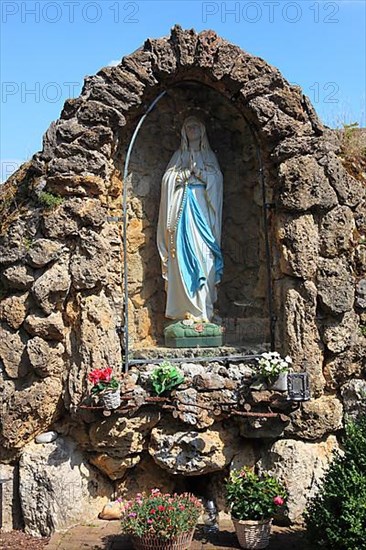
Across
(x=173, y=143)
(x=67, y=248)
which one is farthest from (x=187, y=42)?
(x=67, y=248)

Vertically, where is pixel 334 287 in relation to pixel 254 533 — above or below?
above

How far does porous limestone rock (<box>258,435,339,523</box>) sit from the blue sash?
7.56 feet

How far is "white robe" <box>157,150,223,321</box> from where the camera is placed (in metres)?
8.77

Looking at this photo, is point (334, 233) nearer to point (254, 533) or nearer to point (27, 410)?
point (254, 533)

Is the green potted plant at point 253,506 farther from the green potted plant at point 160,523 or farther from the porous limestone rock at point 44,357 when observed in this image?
the porous limestone rock at point 44,357

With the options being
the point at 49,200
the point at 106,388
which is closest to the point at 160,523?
the point at 106,388

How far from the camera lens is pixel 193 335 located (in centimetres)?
854

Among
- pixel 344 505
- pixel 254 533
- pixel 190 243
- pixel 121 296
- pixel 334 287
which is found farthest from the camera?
pixel 190 243

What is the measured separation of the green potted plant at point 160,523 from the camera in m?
6.47

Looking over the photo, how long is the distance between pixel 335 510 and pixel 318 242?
3.21 meters

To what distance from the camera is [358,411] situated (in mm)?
8008

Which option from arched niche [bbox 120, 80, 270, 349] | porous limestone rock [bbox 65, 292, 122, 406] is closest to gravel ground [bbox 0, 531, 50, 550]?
porous limestone rock [bbox 65, 292, 122, 406]

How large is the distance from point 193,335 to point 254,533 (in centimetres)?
262

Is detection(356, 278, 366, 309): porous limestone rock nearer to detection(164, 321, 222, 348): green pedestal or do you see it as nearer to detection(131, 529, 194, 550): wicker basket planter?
detection(164, 321, 222, 348): green pedestal
